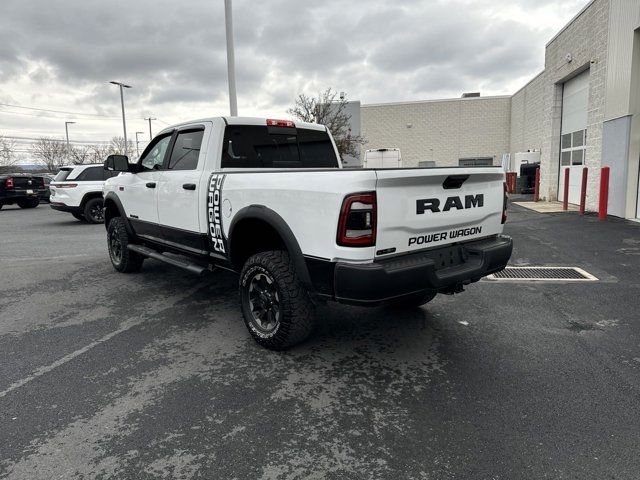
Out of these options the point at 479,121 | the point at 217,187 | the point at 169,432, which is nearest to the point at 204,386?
the point at 169,432

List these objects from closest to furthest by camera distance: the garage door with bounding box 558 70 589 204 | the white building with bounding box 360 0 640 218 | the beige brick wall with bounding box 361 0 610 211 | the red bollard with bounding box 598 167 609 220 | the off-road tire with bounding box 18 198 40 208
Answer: the white building with bounding box 360 0 640 218 < the red bollard with bounding box 598 167 609 220 < the garage door with bounding box 558 70 589 204 < the beige brick wall with bounding box 361 0 610 211 < the off-road tire with bounding box 18 198 40 208

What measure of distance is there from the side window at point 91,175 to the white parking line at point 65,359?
1039 centimetres

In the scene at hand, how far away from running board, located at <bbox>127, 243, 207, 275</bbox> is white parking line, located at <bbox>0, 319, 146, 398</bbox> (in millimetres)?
696

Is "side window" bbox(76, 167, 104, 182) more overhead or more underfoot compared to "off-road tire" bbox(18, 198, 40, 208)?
more overhead

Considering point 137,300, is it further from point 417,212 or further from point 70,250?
point 70,250

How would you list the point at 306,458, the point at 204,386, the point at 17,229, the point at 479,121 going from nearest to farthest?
1. the point at 306,458
2. the point at 204,386
3. the point at 17,229
4. the point at 479,121

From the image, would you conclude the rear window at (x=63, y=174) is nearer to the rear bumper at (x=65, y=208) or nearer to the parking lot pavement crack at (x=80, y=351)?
the rear bumper at (x=65, y=208)

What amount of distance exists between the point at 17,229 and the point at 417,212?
13.6 m

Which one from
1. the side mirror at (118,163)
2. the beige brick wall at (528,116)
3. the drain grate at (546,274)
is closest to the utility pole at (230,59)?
the side mirror at (118,163)

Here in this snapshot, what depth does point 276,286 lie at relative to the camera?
368 centimetres

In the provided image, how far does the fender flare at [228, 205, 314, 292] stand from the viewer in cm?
343

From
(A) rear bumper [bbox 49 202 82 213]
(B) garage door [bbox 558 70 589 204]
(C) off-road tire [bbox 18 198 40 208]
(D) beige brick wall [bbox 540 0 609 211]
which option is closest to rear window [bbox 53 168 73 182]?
(A) rear bumper [bbox 49 202 82 213]

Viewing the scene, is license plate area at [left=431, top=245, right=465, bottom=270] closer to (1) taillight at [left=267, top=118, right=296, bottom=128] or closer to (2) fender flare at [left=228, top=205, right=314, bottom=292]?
(2) fender flare at [left=228, top=205, right=314, bottom=292]

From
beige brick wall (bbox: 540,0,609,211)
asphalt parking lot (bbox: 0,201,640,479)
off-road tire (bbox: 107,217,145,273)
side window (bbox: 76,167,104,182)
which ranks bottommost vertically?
asphalt parking lot (bbox: 0,201,640,479)
